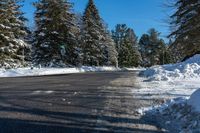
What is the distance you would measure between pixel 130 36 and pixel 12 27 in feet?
204

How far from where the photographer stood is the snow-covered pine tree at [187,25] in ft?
108

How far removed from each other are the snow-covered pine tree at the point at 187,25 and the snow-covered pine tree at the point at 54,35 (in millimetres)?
16468

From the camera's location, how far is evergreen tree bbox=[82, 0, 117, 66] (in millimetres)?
59603

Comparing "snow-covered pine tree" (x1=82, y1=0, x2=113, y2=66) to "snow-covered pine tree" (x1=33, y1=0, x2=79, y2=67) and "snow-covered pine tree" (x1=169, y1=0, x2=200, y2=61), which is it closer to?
"snow-covered pine tree" (x1=33, y1=0, x2=79, y2=67)

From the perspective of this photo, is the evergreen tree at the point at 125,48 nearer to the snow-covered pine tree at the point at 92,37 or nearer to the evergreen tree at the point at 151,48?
the evergreen tree at the point at 151,48

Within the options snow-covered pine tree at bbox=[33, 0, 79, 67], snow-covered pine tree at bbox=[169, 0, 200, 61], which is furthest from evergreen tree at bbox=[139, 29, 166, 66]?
snow-covered pine tree at bbox=[169, 0, 200, 61]

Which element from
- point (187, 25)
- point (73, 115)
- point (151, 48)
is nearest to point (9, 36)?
point (187, 25)

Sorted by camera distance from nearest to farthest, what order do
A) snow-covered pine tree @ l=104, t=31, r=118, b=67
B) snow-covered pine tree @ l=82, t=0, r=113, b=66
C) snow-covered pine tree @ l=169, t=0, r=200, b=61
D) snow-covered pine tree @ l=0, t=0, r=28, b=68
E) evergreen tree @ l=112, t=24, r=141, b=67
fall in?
snow-covered pine tree @ l=169, t=0, r=200, b=61, snow-covered pine tree @ l=0, t=0, r=28, b=68, snow-covered pine tree @ l=82, t=0, r=113, b=66, snow-covered pine tree @ l=104, t=31, r=118, b=67, evergreen tree @ l=112, t=24, r=141, b=67

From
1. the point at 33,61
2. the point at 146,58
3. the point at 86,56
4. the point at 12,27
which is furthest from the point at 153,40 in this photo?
the point at 12,27

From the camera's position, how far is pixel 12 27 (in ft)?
132

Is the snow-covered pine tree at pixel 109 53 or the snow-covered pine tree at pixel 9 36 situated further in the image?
the snow-covered pine tree at pixel 109 53

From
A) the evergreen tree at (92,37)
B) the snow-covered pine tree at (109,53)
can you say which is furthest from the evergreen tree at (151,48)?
the evergreen tree at (92,37)

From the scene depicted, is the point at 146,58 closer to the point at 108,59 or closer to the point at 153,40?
the point at 153,40

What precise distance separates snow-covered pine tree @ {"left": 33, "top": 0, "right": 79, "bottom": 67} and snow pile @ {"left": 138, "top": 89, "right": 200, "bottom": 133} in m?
39.8
